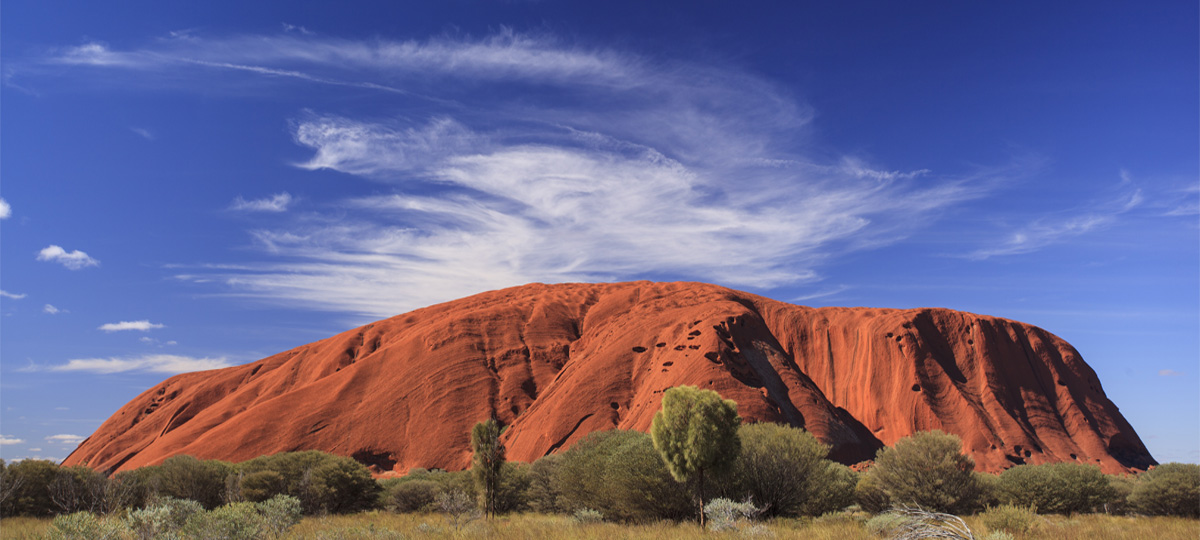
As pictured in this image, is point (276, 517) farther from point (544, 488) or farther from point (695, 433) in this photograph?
point (544, 488)

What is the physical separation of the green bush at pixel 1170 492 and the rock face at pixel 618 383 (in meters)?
26.0

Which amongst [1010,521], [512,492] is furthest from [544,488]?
[1010,521]

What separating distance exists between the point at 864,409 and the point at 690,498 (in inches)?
2310

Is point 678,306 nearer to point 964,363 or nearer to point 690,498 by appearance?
point 964,363

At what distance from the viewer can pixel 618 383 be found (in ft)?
199

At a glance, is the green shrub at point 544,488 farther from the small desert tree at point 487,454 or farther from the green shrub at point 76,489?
the green shrub at point 76,489

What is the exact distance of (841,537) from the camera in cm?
1566

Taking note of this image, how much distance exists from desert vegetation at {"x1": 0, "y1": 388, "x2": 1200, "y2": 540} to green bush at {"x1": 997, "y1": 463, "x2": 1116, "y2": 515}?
2.6 inches

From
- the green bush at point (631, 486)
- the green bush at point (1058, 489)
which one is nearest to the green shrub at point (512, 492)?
the green bush at point (631, 486)

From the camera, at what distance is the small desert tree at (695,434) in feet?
61.1

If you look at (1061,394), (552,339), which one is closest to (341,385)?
(552,339)

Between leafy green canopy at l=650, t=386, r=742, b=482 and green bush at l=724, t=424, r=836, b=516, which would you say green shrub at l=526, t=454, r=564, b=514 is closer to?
green bush at l=724, t=424, r=836, b=516

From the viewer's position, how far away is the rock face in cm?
5866

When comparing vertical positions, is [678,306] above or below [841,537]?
above
